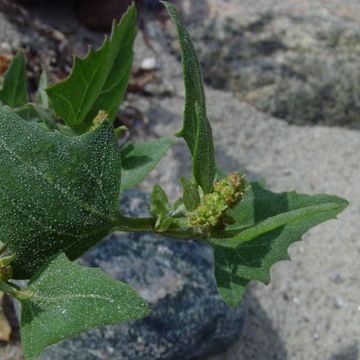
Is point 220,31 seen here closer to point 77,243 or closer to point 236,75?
point 236,75

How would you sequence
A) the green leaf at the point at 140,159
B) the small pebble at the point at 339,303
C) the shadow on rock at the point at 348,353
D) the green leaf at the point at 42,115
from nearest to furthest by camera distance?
the green leaf at the point at 140,159, the green leaf at the point at 42,115, the shadow on rock at the point at 348,353, the small pebble at the point at 339,303

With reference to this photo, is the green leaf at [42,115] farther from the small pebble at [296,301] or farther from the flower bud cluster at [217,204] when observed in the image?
the small pebble at [296,301]

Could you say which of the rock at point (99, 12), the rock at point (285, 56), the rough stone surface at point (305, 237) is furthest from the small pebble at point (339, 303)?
the rock at point (99, 12)

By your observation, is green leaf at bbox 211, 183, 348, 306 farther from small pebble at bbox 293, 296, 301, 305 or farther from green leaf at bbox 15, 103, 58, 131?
small pebble at bbox 293, 296, 301, 305

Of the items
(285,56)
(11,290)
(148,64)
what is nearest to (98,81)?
(11,290)

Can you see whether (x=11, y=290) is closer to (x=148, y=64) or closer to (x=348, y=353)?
(x=348, y=353)

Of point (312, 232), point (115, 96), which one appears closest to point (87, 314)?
point (115, 96)
